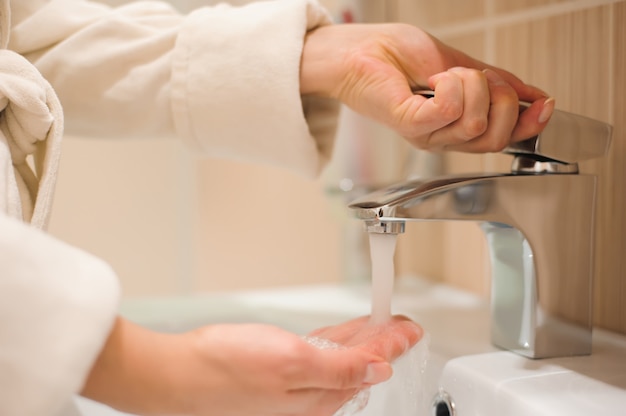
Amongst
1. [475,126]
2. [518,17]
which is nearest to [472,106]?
[475,126]

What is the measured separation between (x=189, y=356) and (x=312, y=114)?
1.12ft

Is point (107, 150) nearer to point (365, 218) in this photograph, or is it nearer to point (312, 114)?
point (312, 114)

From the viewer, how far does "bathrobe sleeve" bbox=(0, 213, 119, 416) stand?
0.95 feet

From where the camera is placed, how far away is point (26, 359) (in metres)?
0.29

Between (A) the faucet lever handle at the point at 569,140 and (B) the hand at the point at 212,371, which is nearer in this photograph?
(B) the hand at the point at 212,371

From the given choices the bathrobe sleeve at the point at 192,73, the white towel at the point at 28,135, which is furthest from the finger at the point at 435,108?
the white towel at the point at 28,135

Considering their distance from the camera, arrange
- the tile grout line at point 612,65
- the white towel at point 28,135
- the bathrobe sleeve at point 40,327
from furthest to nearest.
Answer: the tile grout line at point 612,65 → the white towel at point 28,135 → the bathrobe sleeve at point 40,327

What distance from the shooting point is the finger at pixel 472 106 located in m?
0.46

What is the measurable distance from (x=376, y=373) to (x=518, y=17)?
16.3 inches

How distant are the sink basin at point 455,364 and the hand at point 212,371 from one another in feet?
0.45

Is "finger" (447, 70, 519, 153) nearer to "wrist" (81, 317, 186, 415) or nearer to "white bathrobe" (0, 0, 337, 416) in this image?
"white bathrobe" (0, 0, 337, 416)

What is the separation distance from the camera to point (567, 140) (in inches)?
19.1

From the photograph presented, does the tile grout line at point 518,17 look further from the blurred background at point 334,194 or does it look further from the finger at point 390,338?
the finger at point 390,338

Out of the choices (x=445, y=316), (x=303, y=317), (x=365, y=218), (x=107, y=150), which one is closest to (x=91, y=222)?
(x=107, y=150)
